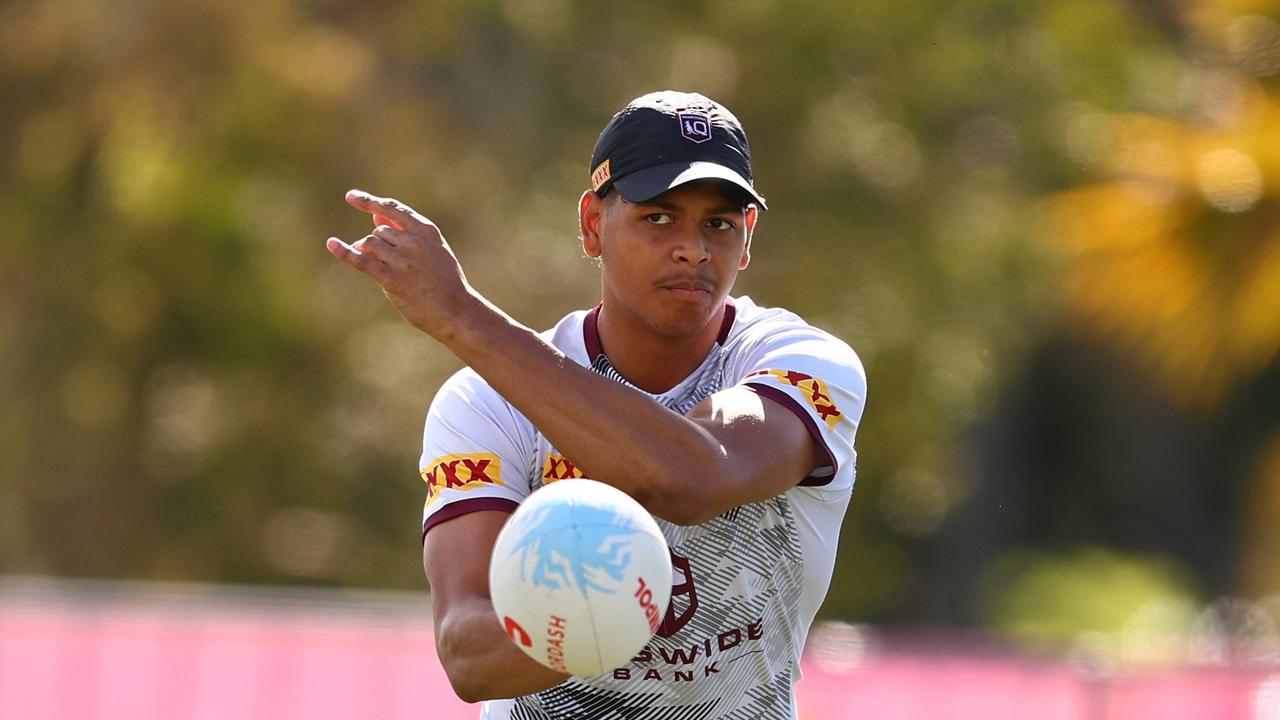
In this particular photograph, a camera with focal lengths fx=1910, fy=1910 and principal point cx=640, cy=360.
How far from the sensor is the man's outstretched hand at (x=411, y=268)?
412 cm

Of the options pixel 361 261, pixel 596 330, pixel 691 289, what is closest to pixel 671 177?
pixel 691 289

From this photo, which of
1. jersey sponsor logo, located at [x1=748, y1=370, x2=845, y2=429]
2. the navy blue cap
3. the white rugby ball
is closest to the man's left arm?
the white rugby ball

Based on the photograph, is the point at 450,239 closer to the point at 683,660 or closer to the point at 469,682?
the point at 683,660

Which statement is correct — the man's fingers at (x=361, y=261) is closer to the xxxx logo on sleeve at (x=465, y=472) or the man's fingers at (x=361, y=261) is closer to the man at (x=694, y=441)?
the man at (x=694, y=441)

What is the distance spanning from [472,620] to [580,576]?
0.66 m

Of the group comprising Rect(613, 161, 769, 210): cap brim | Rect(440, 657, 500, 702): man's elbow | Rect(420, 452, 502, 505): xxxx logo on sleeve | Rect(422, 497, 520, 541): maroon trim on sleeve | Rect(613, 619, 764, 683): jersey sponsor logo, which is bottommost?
Rect(440, 657, 500, 702): man's elbow

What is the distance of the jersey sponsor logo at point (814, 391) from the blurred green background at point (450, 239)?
52.8 feet

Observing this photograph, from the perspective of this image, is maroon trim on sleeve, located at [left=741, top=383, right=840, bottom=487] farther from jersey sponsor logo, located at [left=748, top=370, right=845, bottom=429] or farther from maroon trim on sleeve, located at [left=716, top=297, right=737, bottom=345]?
maroon trim on sleeve, located at [left=716, top=297, right=737, bottom=345]

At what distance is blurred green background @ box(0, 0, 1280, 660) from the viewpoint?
846 inches

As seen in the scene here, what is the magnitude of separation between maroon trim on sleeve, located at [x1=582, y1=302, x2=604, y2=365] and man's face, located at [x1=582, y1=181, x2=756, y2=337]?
208 millimetres

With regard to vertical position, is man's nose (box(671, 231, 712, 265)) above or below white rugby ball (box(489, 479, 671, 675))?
above

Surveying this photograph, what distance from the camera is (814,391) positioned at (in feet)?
15.0

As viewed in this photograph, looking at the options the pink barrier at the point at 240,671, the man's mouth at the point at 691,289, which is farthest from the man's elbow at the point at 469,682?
the pink barrier at the point at 240,671

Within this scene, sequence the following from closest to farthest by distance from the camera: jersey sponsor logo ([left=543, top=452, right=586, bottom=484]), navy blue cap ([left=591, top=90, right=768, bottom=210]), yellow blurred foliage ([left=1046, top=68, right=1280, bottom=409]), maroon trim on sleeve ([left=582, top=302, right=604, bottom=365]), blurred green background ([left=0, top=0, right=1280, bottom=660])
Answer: navy blue cap ([left=591, top=90, right=768, bottom=210])
jersey sponsor logo ([left=543, top=452, right=586, bottom=484])
maroon trim on sleeve ([left=582, top=302, right=604, bottom=365])
yellow blurred foliage ([left=1046, top=68, right=1280, bottom=409])
blurred green background ([left=0, top=0, right=1280, bottom=660])
